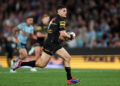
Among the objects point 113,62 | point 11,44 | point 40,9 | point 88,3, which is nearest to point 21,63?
point 113,62

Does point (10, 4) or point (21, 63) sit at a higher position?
point (10, 4)

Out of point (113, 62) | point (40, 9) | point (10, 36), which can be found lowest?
point (113, 62)

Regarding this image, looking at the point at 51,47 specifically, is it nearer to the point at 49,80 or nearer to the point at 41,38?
the point at 49,80

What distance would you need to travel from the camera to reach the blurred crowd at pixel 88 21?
2083cm

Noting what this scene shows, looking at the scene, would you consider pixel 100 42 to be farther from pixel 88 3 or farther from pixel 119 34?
pixel 88 3

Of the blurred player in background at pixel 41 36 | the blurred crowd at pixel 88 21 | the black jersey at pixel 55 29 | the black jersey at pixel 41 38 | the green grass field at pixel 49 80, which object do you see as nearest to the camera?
the green grass field at pixel 49 80

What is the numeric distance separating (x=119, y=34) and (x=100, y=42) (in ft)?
4.19

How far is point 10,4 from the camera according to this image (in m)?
27.6

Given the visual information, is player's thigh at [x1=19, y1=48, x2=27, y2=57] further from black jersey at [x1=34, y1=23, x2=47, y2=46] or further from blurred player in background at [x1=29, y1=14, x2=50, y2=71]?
black jersey at [x1=34, y1=23, x2=47, y2=46]

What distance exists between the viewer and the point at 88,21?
22.0 meters

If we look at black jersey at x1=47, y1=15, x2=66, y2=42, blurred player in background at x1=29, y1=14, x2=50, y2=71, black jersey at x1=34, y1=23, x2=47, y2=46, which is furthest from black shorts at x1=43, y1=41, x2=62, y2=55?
black jersey at x1=34, y1=23, x2=47, y2=46

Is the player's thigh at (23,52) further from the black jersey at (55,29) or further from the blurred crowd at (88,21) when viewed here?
the black jersey at (55,29)

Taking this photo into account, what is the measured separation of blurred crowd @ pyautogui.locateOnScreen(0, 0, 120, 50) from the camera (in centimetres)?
2083

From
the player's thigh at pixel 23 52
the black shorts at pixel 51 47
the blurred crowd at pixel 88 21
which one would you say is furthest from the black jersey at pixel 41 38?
the black shorts at pixel 51 47
